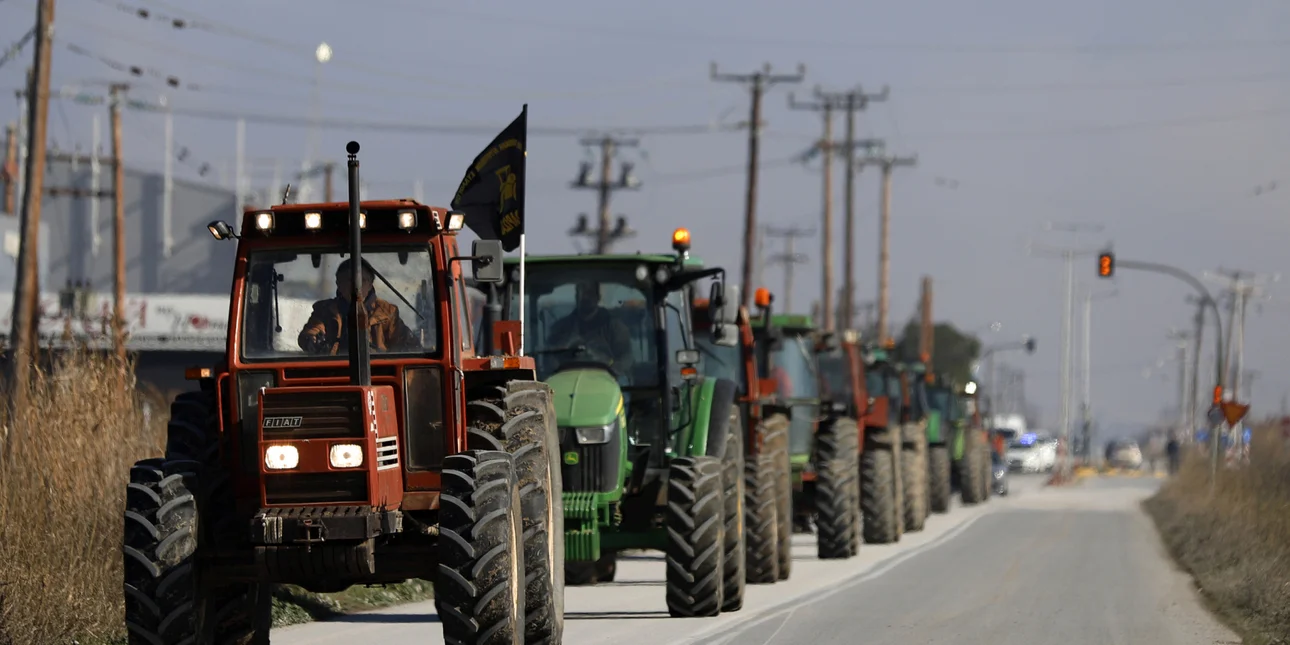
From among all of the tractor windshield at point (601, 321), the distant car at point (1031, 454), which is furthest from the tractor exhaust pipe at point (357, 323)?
the distant car at point (1031, 454)

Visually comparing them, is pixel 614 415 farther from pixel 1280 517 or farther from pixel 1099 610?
pixel 1280 517

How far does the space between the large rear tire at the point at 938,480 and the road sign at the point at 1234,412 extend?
805 cm

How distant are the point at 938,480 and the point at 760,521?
20.9 metres

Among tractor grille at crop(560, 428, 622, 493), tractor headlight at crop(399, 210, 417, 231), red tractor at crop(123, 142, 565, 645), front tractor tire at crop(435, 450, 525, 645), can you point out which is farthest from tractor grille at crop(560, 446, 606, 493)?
front tractor tire at crop(435, 450, 525, 645)

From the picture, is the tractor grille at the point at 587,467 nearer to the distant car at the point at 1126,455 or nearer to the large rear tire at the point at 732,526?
the large rear tire at the point at 732,526

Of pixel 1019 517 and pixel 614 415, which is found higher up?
pixel 614 415

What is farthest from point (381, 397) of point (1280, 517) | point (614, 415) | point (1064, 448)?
point (1064, 448)

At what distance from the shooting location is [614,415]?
1573 cm

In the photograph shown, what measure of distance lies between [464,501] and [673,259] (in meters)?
6.47

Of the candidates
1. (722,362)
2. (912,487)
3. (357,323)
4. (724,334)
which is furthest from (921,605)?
(912,487)

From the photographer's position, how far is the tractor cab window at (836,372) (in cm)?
3061

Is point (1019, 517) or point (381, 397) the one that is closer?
point (381, 397)

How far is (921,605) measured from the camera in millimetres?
17516

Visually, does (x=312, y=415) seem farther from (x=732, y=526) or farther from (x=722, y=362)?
(x=722, y=362)
